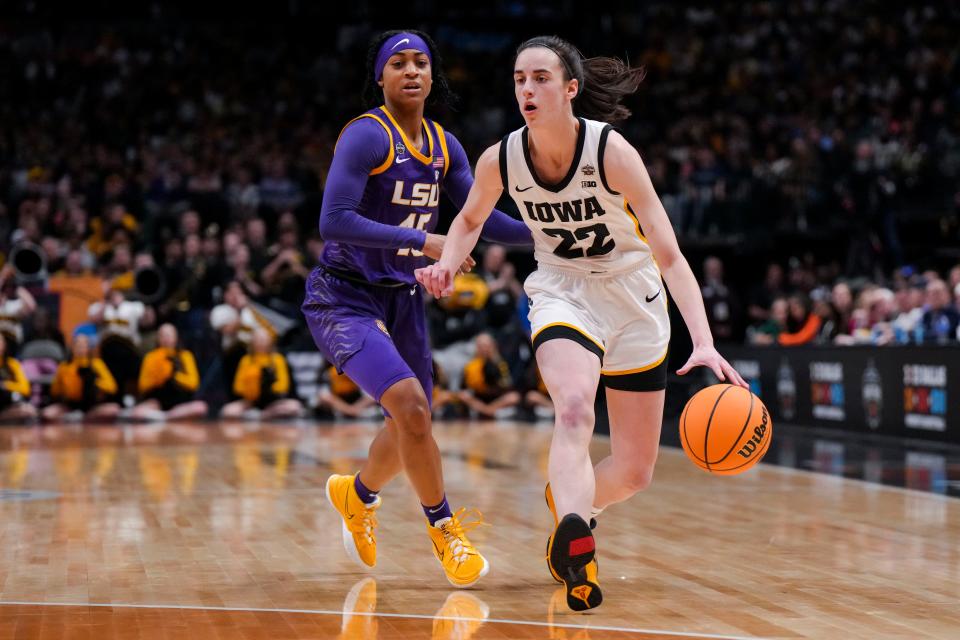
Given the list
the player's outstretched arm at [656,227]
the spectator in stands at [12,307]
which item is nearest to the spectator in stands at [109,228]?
the spectator in stands at [12,307]

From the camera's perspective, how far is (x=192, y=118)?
Result: 22203 mm

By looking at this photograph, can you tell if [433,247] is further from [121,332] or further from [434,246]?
[121,332]

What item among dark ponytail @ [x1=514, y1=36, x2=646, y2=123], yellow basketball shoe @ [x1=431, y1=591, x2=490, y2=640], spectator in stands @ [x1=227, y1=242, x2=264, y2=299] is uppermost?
dark ponytail @ [x1=514, y1=36, x2=646, y2=123]

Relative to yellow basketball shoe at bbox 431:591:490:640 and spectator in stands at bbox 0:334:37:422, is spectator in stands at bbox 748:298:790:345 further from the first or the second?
yellow basketball shoe at bbox 431:591:490:640

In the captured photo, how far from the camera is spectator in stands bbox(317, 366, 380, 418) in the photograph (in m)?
16.9

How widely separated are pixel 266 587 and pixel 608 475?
1509 mm

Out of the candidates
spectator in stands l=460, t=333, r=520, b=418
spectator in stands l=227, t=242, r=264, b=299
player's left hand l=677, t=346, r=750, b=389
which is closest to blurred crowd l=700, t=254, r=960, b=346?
spectator in stands l=460, t=333, r=520, b=418

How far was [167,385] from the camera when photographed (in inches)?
645

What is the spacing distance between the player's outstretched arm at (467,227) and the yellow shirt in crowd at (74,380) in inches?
464

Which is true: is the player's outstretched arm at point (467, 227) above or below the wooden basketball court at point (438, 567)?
above

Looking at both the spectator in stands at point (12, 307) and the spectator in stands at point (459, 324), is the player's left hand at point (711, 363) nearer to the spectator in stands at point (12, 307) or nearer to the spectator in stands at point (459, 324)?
the spectator in stands at point (459, 324)

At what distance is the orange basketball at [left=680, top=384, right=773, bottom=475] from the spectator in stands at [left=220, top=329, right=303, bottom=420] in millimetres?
11921

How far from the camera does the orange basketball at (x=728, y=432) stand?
503cm

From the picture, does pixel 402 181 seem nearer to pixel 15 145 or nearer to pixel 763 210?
pixel 763 210
